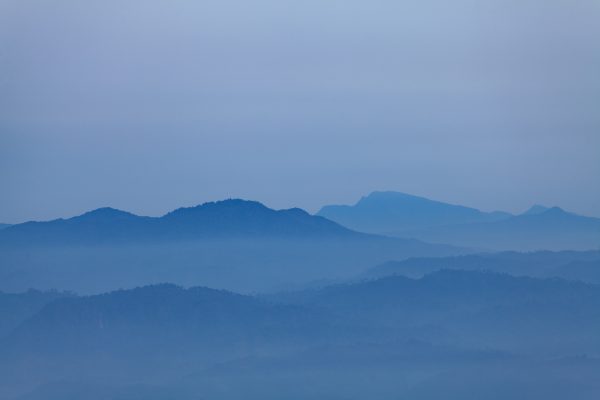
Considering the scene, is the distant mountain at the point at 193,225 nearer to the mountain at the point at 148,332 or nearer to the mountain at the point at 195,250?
the mountain at the point at 195,250

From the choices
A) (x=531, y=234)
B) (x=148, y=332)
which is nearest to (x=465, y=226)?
(x=531, y=234)

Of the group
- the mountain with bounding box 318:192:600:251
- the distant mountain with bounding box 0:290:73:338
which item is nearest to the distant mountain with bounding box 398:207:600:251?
the mountain with bounding box 318:192:600:251

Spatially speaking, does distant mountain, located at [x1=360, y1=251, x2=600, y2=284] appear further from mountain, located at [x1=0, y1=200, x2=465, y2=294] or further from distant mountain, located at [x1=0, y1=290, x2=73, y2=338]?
distant mountain, located at [x1=0, y1=290, x2=73, y2=338]

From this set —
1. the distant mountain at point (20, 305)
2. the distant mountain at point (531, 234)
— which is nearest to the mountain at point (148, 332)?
the distant mountain at point (20, 305)

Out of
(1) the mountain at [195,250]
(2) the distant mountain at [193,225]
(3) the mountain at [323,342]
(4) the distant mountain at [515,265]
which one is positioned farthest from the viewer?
(2) the distant mountain at [193,225]

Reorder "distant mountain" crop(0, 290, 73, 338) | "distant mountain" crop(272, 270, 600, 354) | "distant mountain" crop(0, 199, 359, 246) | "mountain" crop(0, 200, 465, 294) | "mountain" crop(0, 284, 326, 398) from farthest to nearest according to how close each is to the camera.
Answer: "distant mountain" crop(0, 199, 359, 246), "mountain" crop(0, 200, 465, 294), "distant mountain" crop(272, 270, 600, 354), "distant mountain" crop(0, 290, 73, 338), "mountain" crop(0, 284, 326, 398)

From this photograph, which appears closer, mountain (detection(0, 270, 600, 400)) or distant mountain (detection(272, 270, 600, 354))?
mountain (detection(0, 270, 600, 400))

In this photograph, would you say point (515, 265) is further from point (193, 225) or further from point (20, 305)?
point (20, 305)
